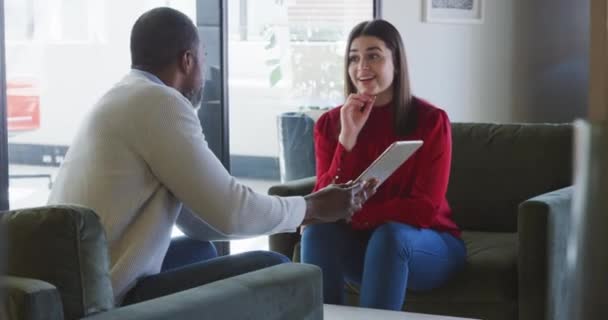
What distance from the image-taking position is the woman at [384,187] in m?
2.58

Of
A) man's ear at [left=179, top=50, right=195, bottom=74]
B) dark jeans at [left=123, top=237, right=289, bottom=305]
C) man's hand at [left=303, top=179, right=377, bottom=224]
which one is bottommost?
dark jeans at [left=123, top=237, right=289, bottom=305]

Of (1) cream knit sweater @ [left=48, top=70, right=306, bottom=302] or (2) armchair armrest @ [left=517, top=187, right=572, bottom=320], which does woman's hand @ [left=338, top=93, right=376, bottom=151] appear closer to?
(2) armchair armrest @ [left=517, top=187, right=572, bottom=320]

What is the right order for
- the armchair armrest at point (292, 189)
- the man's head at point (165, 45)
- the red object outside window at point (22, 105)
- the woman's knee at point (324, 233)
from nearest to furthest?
the man's head at point (165, 45), the woman's knee at point (324, 233), the armchair armrest at point (292, 189), the red object outside window at point (22, 105)

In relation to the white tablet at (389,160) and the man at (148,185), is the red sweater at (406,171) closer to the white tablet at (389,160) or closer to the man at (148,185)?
the white tablet at (389,160)

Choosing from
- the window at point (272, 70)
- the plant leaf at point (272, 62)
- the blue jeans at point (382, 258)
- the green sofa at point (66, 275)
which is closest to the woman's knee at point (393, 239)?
the blue jeans at point (382, 258)

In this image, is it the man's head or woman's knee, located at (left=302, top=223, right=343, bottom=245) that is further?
woman's knee, located at (left=302, top=223, right=343, bottom=245)

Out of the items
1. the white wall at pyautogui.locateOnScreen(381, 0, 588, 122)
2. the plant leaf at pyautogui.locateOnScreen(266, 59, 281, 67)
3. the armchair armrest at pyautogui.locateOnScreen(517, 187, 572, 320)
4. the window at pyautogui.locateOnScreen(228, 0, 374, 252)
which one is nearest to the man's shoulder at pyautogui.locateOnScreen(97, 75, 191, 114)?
the armchair armrest at pyautogui.locateOnScreen(517, 187, 572, 320)

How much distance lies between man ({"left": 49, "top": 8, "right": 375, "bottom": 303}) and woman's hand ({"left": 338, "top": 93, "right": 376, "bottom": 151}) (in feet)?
3.04

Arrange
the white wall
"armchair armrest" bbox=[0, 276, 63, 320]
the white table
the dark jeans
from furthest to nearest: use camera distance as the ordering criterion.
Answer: the white wall
the white table
the dark jeans
"armchair armrest" bbox=[0, 276, 63, 320]

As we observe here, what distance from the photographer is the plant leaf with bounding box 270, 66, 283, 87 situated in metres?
4.36

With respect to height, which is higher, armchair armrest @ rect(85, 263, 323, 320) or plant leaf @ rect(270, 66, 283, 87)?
plant leaf @ rect(270, 66, 283, 87)

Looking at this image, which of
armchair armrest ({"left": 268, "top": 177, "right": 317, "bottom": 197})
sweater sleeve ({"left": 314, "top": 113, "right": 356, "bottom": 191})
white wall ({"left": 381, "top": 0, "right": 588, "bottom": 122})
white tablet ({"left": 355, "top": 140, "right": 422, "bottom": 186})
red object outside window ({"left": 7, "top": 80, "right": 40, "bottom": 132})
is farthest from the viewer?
white wall ({"left": 381, "top": 0, "right": 588, "bottom": 122})

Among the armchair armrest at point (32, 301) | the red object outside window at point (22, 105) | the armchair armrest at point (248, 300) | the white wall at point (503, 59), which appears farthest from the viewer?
the white wall at point (503, 59)

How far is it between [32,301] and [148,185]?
607 millimetres
